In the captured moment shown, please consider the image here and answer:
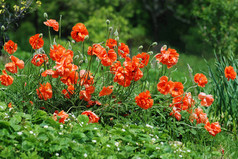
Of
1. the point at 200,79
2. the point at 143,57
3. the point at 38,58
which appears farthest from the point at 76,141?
the point at 200,79

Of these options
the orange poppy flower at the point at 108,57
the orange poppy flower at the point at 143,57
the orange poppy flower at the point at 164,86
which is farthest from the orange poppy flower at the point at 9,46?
the orange poppy flower at the point at 164,86

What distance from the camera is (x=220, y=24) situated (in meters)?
8.45

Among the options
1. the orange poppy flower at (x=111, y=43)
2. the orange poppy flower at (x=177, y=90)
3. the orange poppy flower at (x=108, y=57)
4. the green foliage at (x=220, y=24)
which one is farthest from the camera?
the green foliage at (x=220, y=24)

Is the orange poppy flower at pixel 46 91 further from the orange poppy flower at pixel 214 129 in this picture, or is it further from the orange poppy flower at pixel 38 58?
the orange poppy flower at pixel 214 129

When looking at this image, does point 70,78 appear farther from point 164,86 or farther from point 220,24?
point 220,24

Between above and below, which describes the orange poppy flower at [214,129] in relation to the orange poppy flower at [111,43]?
below

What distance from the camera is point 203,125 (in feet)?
10.9

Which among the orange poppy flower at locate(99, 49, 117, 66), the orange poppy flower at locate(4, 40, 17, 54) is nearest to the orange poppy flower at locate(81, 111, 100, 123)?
the orange poppy flower at locate(99, 49, 117, 66)

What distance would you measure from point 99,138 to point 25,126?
589 millimetres

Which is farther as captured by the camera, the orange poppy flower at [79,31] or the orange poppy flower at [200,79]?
the orange poppy flower at [200,79]

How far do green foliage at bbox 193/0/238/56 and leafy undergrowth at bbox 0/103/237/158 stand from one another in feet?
19.4

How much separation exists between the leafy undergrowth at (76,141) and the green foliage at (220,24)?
5.91 m

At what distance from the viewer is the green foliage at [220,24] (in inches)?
328

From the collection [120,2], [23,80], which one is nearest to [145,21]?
[120,2]
